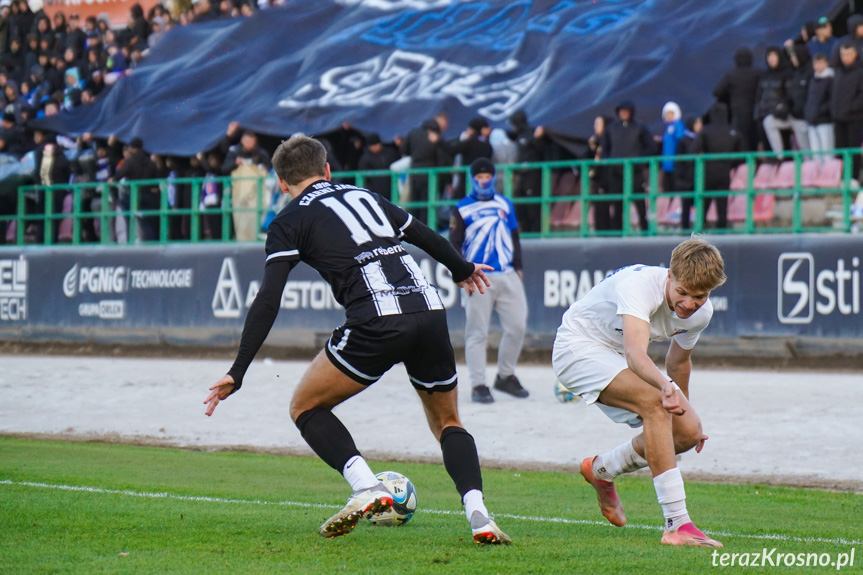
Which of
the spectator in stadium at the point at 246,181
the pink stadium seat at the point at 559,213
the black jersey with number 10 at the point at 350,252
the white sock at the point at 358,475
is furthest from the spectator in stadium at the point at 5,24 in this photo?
the white sock at the point at 358,475

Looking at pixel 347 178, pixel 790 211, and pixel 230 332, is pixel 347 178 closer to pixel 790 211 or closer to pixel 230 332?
pixel 230 332

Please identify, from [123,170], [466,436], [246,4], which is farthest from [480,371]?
[246,4]

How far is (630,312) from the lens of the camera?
19.8 feet

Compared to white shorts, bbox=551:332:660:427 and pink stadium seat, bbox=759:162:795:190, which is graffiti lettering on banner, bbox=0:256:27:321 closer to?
pink stadium seat, bbox=759:162:795:190

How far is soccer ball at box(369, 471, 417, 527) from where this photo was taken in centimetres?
665

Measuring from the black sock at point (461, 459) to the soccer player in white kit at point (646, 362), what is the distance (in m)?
0.74

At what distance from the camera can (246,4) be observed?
89.7 feet

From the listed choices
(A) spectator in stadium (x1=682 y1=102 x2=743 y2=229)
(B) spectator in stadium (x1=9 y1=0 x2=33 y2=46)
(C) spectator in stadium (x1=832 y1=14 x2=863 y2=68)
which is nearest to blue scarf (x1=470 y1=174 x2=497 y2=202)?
(A) spectator in stadium (x1=682 y1=102 x2=743 y2=229)

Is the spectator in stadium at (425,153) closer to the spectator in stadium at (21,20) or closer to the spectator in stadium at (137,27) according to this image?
the spectator in stadium at (137,27)

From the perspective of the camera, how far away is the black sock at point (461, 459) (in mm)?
6055

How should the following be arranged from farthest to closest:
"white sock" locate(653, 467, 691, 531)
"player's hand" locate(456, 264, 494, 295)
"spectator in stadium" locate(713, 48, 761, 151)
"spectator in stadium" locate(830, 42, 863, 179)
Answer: "spectator in stadium" locate(713, 48, 761, 151)
"spectator in stadium" locate(830, 42, 863, 179)
"player's hand" locate(456, 264, 494, 295)
"white sock" locate(653, 467, 691, 531)

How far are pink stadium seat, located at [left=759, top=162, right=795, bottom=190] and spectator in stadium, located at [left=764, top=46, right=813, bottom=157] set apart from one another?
29 cm

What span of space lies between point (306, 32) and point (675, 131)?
10876 millimetres

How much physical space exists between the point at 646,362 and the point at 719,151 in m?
11.1
